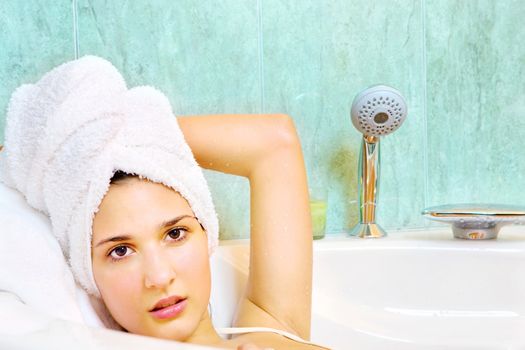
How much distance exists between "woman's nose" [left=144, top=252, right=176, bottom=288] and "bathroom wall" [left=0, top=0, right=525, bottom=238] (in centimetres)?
61

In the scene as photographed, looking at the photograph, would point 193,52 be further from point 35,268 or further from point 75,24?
point 35,268

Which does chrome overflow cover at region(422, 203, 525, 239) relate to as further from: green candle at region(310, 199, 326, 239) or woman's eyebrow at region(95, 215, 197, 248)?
woman's eyebrow at region(95, 215, 197, 248)

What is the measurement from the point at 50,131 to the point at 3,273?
0.54ft

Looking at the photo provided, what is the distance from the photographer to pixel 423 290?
1319mm

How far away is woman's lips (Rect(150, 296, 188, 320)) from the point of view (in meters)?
0.73

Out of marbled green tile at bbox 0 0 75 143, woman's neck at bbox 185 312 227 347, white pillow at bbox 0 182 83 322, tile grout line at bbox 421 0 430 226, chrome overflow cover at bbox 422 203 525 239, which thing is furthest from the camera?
tile grout line at bbox 421 0 430 226

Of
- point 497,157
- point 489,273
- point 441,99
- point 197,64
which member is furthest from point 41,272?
point 497,157

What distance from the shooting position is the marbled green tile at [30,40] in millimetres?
1187

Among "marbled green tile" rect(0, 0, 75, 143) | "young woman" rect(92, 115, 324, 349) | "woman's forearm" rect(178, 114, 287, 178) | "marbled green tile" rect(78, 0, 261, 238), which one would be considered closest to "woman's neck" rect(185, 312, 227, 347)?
"young woman" rect(92, 115, 324, 349)

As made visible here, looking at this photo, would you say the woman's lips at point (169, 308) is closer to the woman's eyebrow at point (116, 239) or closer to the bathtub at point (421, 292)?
the woman's eyebrow at point (116, 239)

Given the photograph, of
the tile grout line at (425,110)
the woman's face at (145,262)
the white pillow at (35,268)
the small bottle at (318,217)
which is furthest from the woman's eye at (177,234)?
the tile grout line at (425,110)

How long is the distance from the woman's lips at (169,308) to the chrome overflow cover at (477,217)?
0.72m

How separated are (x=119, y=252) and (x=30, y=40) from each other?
0.64 meters

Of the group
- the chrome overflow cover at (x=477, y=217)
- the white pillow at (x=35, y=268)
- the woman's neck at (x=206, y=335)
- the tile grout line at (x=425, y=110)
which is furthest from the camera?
the tile grout line at (x=425, y=110)
